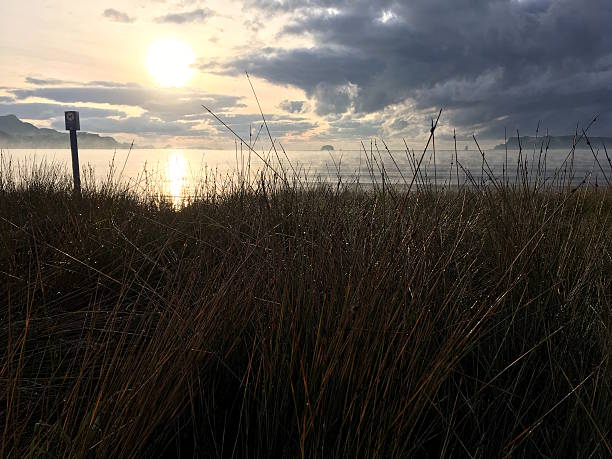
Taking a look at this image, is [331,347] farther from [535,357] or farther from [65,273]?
[65,273]

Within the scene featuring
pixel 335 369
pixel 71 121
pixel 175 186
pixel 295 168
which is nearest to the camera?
pixel 335 369

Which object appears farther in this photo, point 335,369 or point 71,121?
point 71,121

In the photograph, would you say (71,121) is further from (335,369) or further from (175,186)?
(335,369)

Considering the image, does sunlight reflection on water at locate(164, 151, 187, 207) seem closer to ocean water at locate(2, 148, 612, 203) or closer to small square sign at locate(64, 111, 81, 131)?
ocean water at locate(2, 148, 612, 203)

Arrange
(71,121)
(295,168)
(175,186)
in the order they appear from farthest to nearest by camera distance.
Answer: (175,186)
(71,121)
(295,168)

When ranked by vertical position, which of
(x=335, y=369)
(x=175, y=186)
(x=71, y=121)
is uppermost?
(x=71, y=121)

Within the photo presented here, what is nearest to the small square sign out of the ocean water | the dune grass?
the ocean water

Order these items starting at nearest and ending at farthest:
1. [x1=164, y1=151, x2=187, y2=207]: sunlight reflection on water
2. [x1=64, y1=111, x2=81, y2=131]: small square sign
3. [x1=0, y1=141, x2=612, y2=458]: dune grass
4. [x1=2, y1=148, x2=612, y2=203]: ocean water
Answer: [x1=0, y1=141, x2=612, y2=458]: dune grass < [x1=2, y1=148, x2=612, y2=203]: ocean water < [x1=164, y1=151, x2=187, y2=207]: sunlight reflection on water < [x1=64, y1=111, x2=81, y2=131]: small square sign

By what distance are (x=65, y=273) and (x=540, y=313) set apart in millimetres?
2457

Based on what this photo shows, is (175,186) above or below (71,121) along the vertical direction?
below

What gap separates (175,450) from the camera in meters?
1.50

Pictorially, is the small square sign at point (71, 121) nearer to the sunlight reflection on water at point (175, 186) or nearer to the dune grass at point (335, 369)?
the sunlight reflection on water at point (175, 186)

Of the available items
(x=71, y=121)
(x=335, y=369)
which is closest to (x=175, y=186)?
(x=71, y=121)

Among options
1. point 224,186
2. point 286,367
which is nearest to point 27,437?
point 286,367
